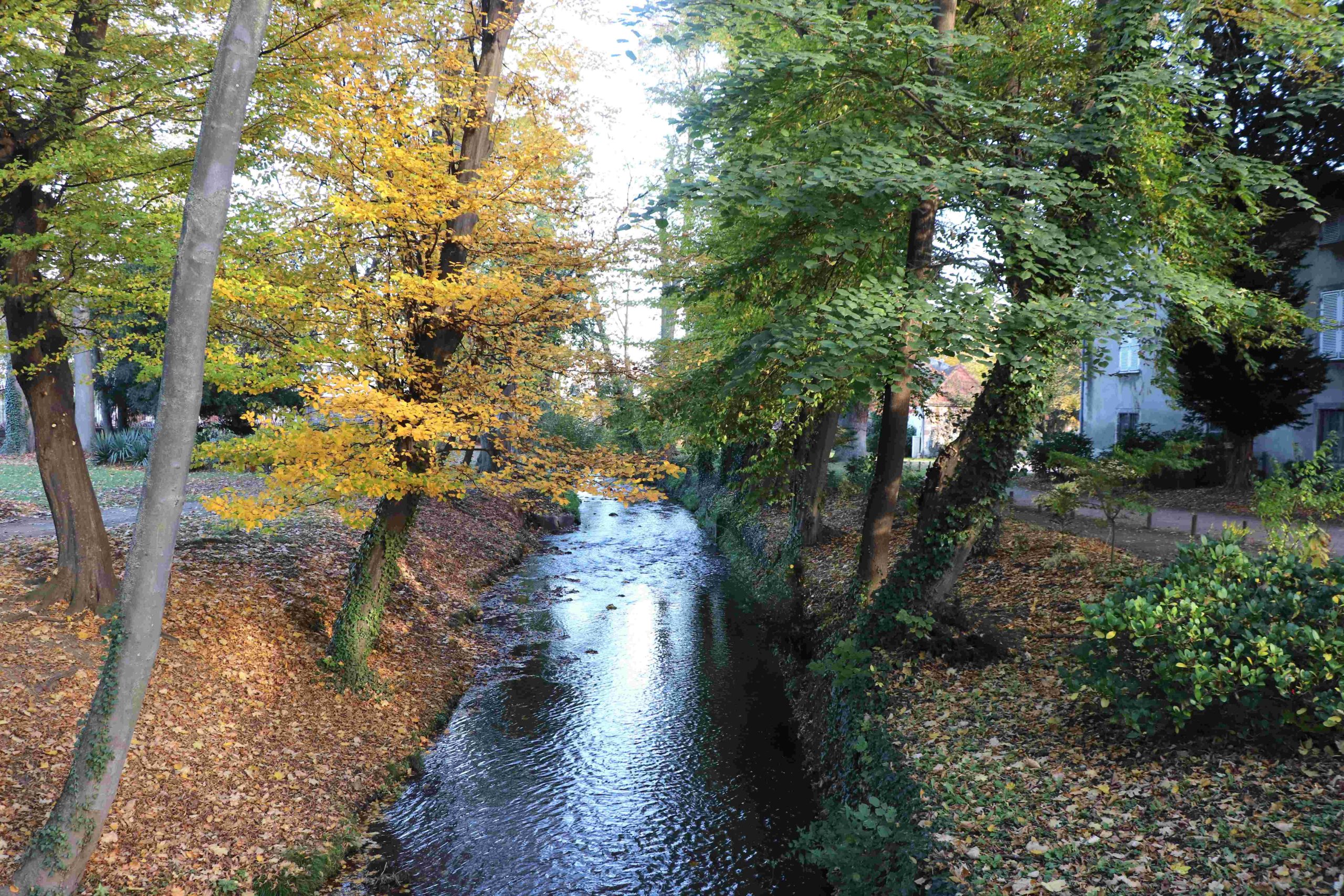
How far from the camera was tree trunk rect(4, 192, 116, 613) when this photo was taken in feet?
26.9


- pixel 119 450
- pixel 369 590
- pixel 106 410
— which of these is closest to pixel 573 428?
pixel 119 450

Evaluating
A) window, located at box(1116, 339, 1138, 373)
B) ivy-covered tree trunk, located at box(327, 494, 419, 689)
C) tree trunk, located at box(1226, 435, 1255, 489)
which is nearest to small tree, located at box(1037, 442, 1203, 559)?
ivy-covered tree trunk, located at box(327, 494, 419, 689)

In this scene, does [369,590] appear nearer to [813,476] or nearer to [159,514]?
[159,514]

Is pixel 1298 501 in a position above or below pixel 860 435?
below

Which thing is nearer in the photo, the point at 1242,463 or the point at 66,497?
the point at 66,497

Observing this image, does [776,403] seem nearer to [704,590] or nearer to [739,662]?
[739,662]

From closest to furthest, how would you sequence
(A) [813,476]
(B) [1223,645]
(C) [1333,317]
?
(B) [1223,645], (A) [813,476], (C) [1333,317]

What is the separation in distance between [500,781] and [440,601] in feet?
19.2

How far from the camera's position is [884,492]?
33.7ft

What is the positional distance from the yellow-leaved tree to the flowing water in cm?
231

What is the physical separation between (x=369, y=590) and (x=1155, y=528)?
1442 cm

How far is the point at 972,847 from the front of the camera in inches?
217

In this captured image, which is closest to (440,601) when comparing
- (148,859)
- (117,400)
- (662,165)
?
(148,859)

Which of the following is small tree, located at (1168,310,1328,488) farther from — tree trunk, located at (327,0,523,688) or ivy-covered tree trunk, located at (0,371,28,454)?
ivy-covered tree trunk, located at (0,371,28,454)
